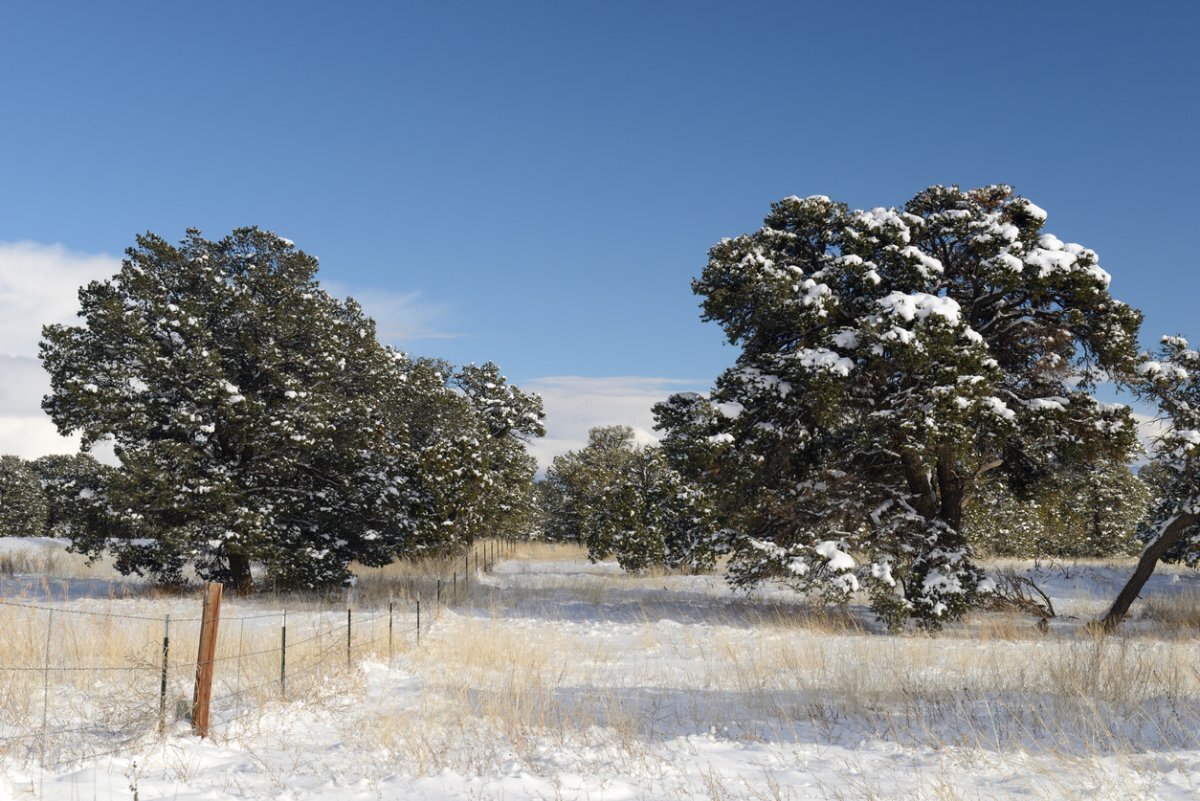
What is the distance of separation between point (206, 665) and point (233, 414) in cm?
1359

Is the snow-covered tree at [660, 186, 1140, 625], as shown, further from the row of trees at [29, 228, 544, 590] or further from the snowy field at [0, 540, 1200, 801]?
the row of trees at [29, 228, 544, 590]

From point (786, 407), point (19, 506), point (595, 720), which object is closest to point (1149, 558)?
point (786, 407)

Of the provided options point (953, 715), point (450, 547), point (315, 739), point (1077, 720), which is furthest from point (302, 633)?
point (450, 547)

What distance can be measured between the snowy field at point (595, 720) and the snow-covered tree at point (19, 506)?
176 feet

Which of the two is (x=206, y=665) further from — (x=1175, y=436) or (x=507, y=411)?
(x=507, y=411)

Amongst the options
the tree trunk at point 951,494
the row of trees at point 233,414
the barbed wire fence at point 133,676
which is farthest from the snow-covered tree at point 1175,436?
the row of trees at point 233,414

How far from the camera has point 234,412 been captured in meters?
20.6

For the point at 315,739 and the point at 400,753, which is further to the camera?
the point at 315,739

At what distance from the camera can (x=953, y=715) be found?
7840mm

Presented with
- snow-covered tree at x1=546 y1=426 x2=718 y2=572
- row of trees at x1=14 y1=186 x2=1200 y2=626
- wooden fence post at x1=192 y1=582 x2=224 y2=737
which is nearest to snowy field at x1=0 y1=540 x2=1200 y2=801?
wooden fence post at x1=192 y1=582 x2=224 y2=737

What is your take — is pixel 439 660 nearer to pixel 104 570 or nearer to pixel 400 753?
pixel 400 753

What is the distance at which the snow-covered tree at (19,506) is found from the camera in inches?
2311

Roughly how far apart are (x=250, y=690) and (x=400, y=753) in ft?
10.2

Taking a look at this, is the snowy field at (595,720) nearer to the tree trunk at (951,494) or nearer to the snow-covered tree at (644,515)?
the tree trunk at (951,494)
